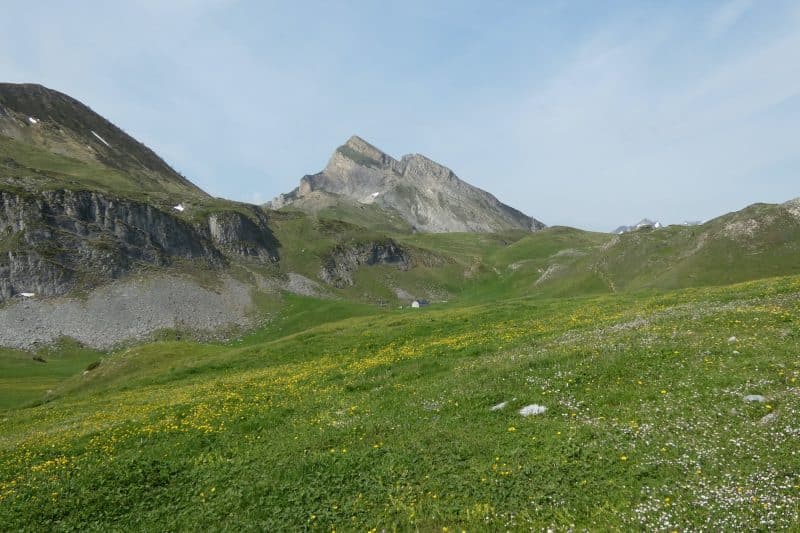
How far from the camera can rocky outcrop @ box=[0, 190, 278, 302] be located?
12038 centimetres

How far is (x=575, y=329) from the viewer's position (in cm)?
3145

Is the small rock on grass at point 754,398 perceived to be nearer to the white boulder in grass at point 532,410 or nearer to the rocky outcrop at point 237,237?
the white boulder in grass at point 532,410

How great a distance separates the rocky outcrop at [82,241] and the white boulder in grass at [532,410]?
137 meters

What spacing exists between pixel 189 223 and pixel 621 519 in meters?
188

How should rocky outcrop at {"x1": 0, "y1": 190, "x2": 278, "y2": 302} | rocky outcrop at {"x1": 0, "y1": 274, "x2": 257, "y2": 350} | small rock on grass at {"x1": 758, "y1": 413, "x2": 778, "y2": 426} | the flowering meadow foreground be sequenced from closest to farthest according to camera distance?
the flowering meadow foreground, small rock on grass at {"x1": 758, "y1": 413, "x2": 778, "y2": 426}, rocky outcrop at {"x1": 0, "y1": 274, "x2": 257, "y2": 350}, rocky outcrop at {"x1": 0, "y1": 190, "x2": 278, "y2": 302}

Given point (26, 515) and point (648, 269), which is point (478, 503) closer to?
point (26, 515)

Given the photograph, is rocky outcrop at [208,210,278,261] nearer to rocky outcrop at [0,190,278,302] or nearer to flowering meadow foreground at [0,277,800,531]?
rocky outcrop at [0,190,278,302]

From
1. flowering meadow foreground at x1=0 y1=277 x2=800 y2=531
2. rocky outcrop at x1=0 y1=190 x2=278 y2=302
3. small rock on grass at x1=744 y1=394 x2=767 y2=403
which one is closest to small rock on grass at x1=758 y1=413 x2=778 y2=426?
flowering meadow foreground at x1=0 y1=277 x2=800 y2=531

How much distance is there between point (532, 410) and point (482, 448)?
3.23m

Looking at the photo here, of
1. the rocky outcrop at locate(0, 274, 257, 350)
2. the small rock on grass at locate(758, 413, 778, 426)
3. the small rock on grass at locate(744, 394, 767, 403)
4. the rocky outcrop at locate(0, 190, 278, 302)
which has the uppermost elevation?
the rocky outcrop at locate(0, 190, 278, 302)

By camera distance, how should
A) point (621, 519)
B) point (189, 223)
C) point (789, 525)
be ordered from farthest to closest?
point (189, 223), point (621, 519), point (789, 525)

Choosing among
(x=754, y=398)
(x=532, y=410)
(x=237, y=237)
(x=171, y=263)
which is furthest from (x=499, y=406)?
(x=237, y=237)

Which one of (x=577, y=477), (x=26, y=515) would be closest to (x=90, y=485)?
(x=26, y=515)

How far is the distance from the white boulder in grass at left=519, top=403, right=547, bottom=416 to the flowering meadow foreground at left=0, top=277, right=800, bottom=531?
7 cm
